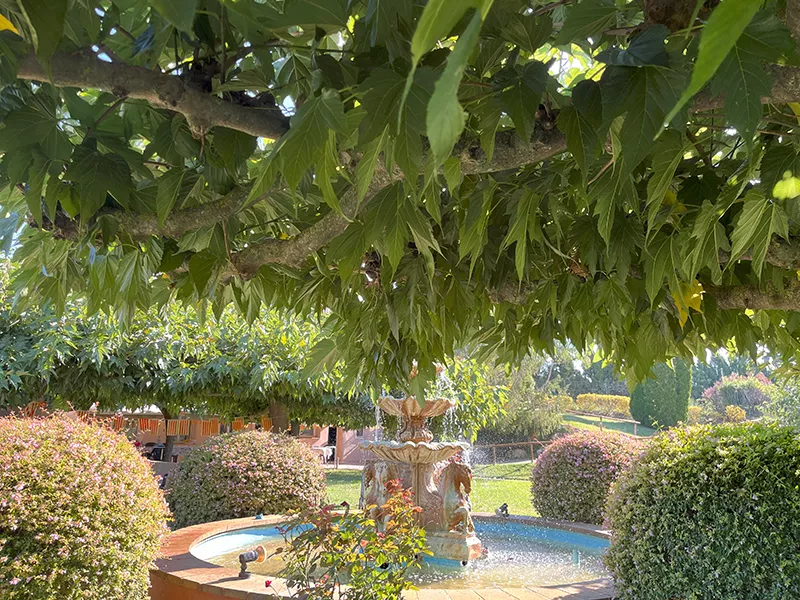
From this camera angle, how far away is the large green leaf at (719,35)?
12.9 inches

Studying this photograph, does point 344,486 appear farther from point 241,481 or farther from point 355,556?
point 355,556

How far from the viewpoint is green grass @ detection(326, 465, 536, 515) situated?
56.3 feet

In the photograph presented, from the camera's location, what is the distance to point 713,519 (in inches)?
182

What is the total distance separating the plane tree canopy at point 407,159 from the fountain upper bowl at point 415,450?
552cm

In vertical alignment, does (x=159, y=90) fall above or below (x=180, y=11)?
above

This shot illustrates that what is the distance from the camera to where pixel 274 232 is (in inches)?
83.5

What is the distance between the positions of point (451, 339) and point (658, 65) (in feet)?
5.09

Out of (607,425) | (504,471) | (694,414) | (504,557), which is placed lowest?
(504,471)

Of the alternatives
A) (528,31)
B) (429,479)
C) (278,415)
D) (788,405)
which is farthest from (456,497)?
(278,415)

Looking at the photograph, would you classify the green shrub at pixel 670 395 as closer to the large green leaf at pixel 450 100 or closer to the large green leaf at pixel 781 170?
the large green leaf at pixel 781 170

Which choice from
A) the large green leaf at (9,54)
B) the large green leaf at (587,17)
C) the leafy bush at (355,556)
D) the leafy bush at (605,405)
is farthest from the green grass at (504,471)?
the large green leaf at (9,54)

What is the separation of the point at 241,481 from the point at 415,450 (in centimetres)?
246

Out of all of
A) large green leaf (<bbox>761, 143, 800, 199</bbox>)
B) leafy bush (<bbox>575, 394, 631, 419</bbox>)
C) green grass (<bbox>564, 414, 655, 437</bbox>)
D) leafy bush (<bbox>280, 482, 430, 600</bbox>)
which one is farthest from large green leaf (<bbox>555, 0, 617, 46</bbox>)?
leafy bush (<bbox>575, 394, 631, 419</bbox>)

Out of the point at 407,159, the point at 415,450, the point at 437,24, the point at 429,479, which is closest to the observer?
the point at 437,24
